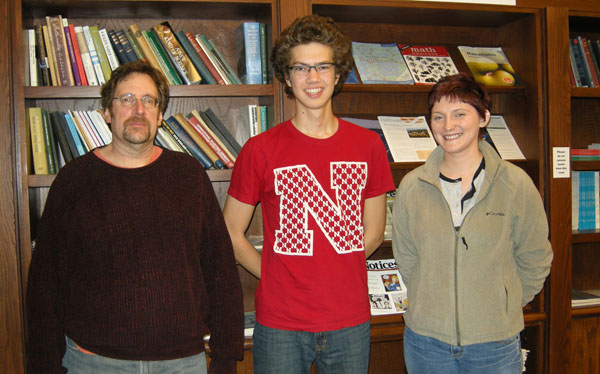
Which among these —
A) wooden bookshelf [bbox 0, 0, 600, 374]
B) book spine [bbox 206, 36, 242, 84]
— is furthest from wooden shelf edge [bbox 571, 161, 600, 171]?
book spine [bbox 206, 36, 242, 84]

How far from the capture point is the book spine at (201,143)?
210 centimetres

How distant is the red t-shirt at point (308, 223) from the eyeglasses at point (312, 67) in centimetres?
19

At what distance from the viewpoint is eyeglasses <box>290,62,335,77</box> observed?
162 centimetres

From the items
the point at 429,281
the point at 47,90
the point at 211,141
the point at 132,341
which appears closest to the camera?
the point at 132,341

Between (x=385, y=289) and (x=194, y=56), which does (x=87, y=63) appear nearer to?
(x=194, y=56)

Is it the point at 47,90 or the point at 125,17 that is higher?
the point at 125,17

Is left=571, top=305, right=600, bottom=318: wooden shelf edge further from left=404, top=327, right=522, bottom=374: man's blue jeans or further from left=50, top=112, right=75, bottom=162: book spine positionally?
left=50, top=112, right=75, bottom=162: book spine

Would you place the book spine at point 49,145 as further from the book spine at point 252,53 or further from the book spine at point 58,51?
the book spine at point 252,53

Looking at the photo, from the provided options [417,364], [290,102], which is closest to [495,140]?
[290,102]

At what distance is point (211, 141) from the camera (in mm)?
2104

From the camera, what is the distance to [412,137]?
234cm

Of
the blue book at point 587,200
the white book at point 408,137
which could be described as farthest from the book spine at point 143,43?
the blue book at point 587,200

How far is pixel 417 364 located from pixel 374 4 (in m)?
1.53

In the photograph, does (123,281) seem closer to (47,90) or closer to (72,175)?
(72,175)
